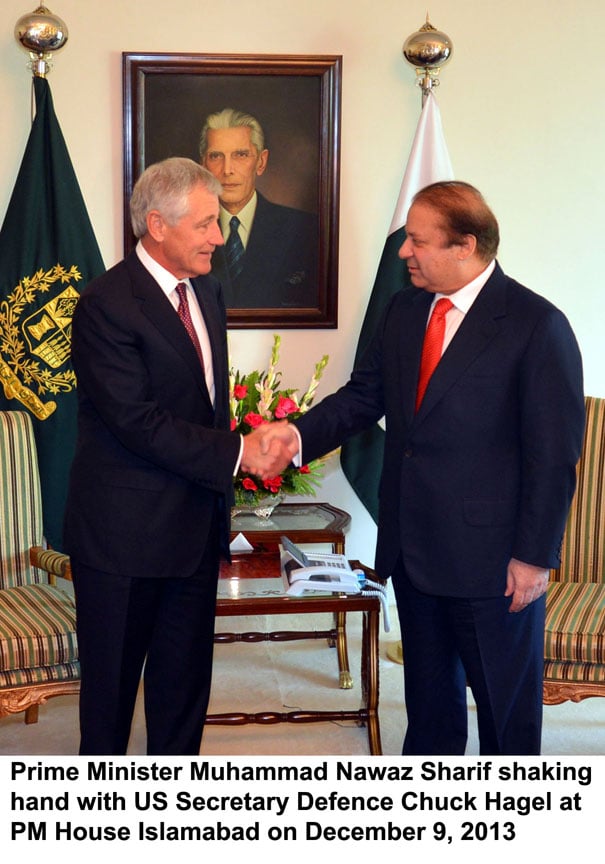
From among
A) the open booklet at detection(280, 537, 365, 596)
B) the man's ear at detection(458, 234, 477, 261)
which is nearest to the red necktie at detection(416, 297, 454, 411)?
the man's ear at detection(458, 234, 477, 261)

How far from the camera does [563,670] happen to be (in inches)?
135

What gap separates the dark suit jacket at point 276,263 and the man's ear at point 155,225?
7.36ft

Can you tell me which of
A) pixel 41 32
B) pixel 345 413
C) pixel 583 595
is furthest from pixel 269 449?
pixel 41 32

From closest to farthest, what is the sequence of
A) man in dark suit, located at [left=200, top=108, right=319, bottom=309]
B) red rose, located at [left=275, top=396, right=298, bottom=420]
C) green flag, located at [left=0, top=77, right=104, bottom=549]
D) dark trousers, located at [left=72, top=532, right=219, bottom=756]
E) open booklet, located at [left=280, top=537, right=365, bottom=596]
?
1. dark trousers, located at [left=72, top=532, right=219, bottom=756]
2. open booklet, located at [left=280, top=537, right=365, bottom=596]
3. red rose, located at [left=275, top=396, right=298, bottom=420]
4. green flag, located at [left=0, top=77, right=104, bottom=549]
5. man in dark suit, located at [left=200, top=108, right=319, bottom=309]

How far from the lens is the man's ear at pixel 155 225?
277cm

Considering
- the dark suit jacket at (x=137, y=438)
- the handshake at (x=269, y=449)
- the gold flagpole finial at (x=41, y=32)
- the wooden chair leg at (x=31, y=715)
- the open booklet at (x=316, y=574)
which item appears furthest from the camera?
the gold flagpole finial at (x=41, y=32)

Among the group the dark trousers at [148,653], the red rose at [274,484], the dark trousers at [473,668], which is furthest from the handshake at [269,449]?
the red rose at [274,484]

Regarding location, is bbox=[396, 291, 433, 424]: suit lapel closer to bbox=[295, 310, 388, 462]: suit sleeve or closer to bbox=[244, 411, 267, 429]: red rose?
bbox=[295, 310, 388, 462]: suit sleeve

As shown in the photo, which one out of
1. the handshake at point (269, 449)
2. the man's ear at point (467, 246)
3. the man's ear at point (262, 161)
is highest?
the man's ear at point (262, 161)

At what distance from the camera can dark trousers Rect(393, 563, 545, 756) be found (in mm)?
2707

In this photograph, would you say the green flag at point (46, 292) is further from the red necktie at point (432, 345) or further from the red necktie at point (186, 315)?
the red necktie at point (432, 345)

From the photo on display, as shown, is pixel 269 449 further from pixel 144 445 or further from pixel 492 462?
pixel 492 462

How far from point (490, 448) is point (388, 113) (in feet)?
9.27

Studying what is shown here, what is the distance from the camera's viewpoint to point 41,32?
4.50m
